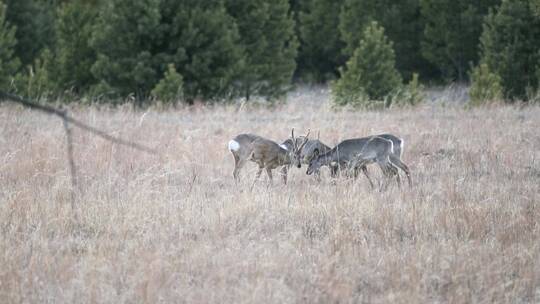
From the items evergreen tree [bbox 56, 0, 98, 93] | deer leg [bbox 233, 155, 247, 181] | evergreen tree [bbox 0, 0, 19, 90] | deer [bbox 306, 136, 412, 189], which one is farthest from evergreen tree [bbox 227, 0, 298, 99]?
deer [bbox 306, 136, 412, 189]

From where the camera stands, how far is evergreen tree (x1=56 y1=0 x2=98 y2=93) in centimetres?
2358

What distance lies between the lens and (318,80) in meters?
41.9

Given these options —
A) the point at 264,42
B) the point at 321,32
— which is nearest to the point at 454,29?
the point at 321,32

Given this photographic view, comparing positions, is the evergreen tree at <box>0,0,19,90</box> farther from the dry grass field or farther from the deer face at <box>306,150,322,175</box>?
the deer face at <box>306,150,322,175</box>

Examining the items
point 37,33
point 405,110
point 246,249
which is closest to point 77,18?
point 37,33

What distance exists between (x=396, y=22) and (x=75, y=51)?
17723 millimetres

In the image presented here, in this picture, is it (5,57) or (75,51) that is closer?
(75,51)

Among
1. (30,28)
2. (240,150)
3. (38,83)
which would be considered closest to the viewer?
(240,150)

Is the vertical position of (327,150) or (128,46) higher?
(327,150)

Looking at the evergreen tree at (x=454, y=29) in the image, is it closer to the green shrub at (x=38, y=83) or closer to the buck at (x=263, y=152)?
the green shrub at (x=38, y=83)

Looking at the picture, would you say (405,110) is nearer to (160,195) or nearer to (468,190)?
(468,190)

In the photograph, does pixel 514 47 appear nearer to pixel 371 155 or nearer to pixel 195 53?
pixel 195 53

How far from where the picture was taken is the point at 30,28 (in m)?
30.7

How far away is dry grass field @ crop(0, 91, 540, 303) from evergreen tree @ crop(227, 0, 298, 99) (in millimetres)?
16498
